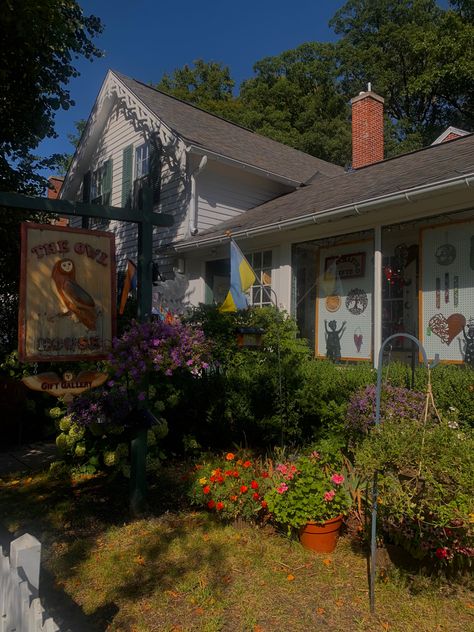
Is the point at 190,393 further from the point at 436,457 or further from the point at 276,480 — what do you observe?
the point at 436,457

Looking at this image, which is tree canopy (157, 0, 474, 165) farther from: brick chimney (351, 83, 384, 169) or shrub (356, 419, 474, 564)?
shrub (356, 419, 474, 564)

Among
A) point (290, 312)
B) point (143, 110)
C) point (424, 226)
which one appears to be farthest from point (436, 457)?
point (143, 110)

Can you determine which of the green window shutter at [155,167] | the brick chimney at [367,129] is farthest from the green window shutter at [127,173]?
the brick chimney at [367,129]

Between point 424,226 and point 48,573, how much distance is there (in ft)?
20.9

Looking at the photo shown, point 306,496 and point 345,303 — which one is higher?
point 345,303

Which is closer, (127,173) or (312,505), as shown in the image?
(312,505)

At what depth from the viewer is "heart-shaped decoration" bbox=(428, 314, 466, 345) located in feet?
21.9

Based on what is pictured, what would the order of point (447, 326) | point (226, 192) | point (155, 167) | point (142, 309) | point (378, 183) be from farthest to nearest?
point (155, 167), point (226, 192), point (378, 183), point (447, 326), point (142, 309)

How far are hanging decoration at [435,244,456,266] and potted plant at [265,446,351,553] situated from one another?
4393 mm

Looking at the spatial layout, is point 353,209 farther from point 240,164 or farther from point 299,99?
point 299,99

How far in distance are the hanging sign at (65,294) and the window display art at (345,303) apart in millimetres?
4853

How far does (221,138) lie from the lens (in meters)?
12.4

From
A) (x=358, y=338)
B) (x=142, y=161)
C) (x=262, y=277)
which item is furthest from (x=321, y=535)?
(x=142, y=161)

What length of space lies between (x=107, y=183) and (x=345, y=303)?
878 cm
